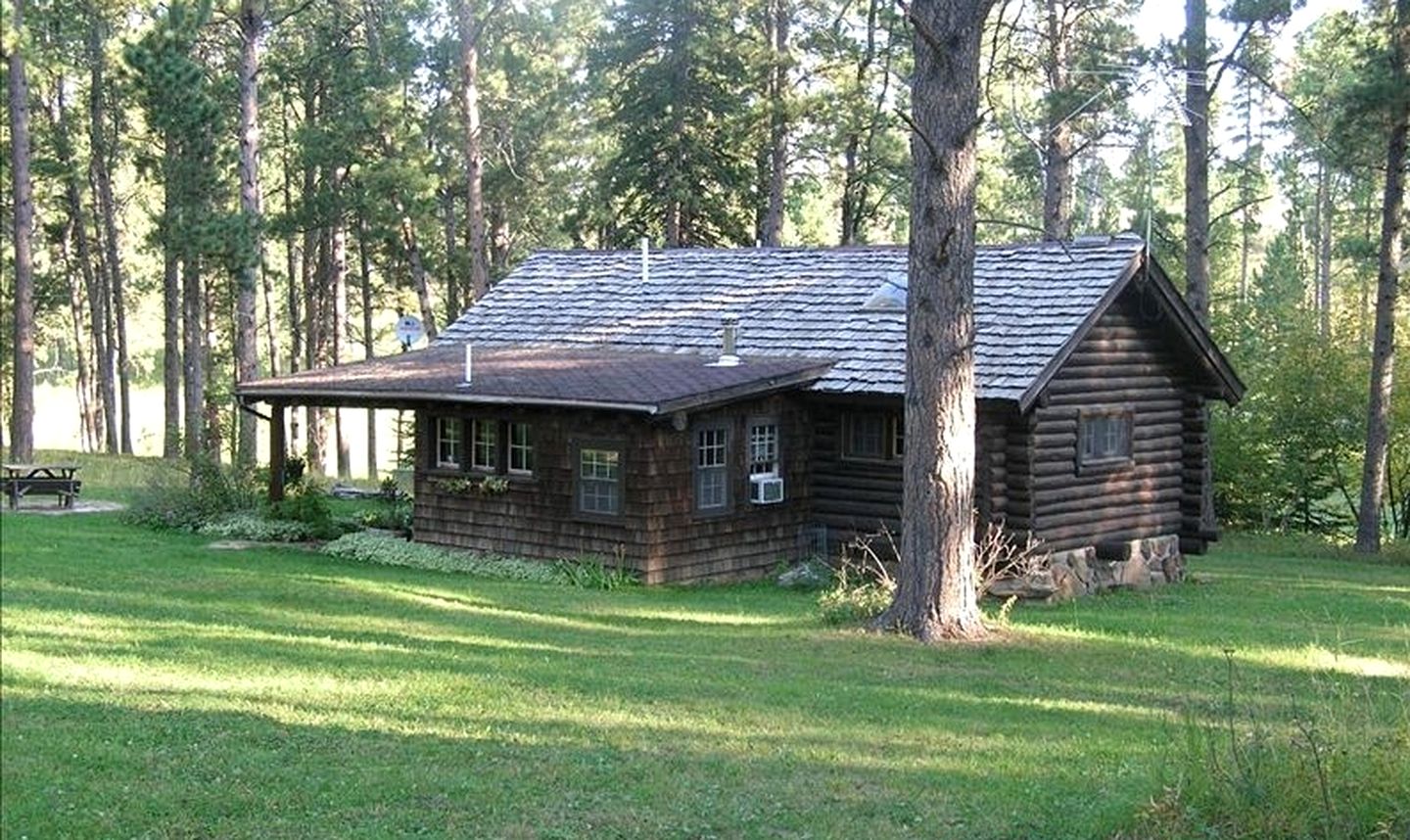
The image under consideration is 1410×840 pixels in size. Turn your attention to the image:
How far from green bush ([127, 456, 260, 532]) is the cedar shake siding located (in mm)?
2845

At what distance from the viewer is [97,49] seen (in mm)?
→ 38031

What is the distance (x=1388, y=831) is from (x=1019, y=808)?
185 cm

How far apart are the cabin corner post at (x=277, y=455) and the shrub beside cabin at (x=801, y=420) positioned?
0.05m

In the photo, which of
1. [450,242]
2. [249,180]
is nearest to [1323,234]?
[450,242]

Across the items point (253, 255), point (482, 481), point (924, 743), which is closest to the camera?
point (924, 743)

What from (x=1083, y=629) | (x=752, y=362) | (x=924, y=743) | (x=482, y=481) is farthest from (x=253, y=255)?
(x=924, y=743)

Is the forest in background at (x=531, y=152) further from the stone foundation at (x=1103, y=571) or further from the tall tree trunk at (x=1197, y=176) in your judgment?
the stone foundation at (x=1103, y=571)

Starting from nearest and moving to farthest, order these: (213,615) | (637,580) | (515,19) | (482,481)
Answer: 1. (213,615)
2. (637,580)
3. (482,481)
4. (515,19)

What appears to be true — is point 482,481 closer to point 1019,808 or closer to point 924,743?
point 924,743

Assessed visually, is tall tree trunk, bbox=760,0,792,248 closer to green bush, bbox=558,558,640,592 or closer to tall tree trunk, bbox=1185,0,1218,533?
tall tree trunk, bbox=1185,0,1218,533

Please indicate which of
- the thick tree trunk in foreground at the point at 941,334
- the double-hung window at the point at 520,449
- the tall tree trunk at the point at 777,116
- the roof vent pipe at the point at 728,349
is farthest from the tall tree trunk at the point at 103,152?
the thick tree trunk in foreground at the point at 941,334

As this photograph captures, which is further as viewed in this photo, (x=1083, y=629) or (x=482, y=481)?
(x=482, y=481)

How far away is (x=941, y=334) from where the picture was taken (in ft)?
44.1

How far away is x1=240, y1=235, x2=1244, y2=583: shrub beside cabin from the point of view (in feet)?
62.8
